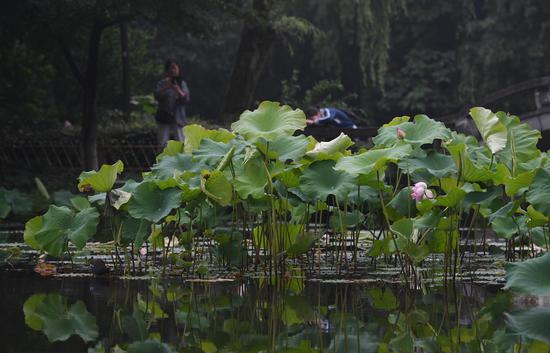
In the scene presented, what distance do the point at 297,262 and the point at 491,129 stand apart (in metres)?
1.81

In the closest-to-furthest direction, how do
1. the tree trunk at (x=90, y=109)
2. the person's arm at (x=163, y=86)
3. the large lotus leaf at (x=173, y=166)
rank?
the large lotus leaf at (x=173, y=166), the person's arm at (x=163, y=86), the tree trunk at (x=90, y=109)

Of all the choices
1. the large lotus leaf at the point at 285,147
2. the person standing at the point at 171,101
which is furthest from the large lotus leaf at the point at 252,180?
the person standing at the point at 171,101

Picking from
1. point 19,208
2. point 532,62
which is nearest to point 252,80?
point 19,208

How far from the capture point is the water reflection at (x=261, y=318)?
12.1 feet

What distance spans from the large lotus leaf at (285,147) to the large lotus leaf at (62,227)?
112 cm

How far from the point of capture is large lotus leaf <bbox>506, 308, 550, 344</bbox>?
3.72 meters

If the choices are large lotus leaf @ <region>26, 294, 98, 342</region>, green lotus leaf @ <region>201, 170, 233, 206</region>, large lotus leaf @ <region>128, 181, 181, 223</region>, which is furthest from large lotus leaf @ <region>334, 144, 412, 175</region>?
large lotus leaf @ <region>26, 294, 98, 342</region>

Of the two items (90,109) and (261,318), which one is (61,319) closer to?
(261,318)

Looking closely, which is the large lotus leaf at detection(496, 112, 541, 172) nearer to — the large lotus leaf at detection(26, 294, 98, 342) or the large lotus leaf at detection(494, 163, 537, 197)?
the large lotus leaf at detection(494, 163, 537, 197)

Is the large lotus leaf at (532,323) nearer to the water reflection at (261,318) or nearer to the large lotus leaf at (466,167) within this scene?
the water reflection at (261,318)

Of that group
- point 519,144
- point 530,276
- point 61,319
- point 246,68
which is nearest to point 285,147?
point 519,144

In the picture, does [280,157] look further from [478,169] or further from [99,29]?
[99,29]

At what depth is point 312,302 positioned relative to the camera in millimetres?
4941

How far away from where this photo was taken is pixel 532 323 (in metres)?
4.03
